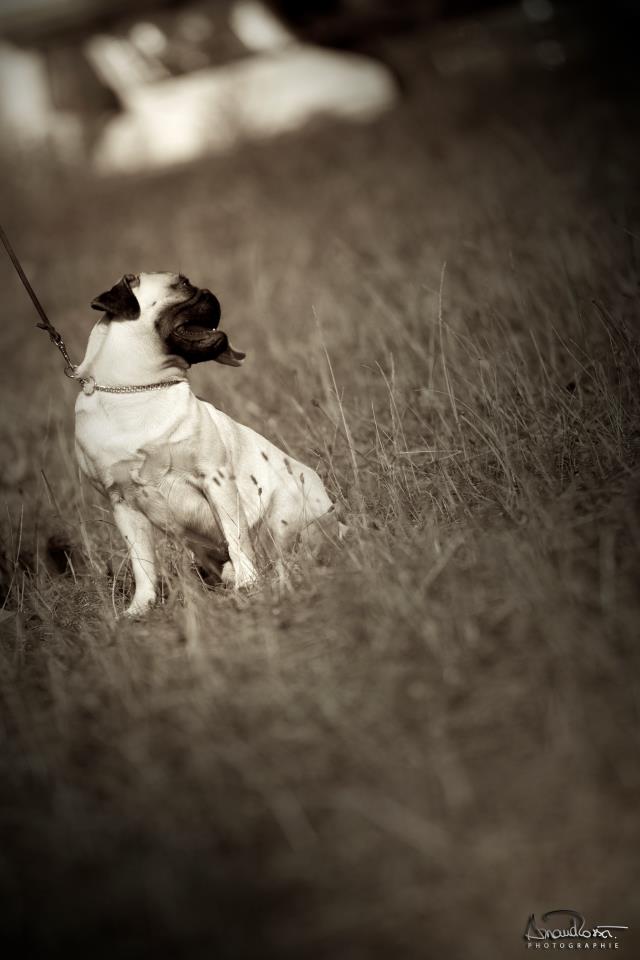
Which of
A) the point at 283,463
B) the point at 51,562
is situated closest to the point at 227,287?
the point at 51,562

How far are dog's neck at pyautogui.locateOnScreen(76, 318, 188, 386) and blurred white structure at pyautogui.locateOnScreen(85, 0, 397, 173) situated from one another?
530 inches

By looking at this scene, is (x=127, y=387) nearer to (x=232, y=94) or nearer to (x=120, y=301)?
(x=120, y=301)

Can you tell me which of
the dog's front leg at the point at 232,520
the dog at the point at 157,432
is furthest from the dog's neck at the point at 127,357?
the dog's front leg at the point at 232,520

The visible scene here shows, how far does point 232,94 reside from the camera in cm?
1861

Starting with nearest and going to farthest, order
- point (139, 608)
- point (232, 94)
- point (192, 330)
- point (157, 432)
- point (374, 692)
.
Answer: point (374, 692)
point (157, 432)
point (192, 330)
point (139, 608)
point (232, 94)

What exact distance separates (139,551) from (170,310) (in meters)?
0.88

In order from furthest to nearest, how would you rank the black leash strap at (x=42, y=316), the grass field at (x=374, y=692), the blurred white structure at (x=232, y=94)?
the blurred white structure at (x=232, y=94), the black leash strap at (x=42, y=316), the grass field at (x=374, y=692)

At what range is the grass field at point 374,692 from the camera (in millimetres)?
1944

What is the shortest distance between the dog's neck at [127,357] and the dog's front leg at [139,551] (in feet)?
1.48

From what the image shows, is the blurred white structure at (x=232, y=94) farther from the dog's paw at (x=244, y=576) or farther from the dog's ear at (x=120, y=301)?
the dog's paw at (x=244, y=576)

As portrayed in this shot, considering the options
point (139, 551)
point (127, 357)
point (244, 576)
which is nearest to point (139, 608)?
point (139, 551)

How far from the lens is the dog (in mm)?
3418

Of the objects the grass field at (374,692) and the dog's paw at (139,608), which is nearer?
the grass field at (374,692)

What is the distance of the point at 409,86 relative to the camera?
17422 millimetres
